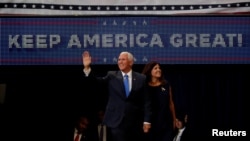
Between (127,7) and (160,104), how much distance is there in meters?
1.43

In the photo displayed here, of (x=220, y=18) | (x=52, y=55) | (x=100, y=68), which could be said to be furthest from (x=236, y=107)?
(x=52, y=55)

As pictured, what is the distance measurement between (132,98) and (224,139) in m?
2.08

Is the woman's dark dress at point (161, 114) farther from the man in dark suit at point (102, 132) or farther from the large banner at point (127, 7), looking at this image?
the large banner at point (127, 7)

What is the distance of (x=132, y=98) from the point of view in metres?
9.17

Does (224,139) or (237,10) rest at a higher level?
(237,10)

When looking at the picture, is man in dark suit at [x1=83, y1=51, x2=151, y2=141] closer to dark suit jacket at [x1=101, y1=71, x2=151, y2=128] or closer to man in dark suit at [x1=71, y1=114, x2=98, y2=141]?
dark suit jacket at [x1=101, y1=71, x2=151, y2=128]

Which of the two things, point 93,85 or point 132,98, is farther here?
point 93,85

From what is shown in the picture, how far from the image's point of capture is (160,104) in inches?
386

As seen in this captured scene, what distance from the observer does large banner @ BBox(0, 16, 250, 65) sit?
10203 millimetres

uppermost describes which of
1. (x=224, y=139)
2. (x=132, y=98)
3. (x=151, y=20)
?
(x=151, y=20)

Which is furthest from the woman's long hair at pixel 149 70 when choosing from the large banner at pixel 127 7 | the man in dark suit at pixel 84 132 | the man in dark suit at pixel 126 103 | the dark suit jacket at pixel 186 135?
the man in dark suit at pixel 84 132

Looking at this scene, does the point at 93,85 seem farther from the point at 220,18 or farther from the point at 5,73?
the point at 220,18

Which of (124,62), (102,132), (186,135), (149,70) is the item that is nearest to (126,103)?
(124,62)

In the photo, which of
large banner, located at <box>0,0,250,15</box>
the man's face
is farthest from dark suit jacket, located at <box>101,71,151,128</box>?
large banner, located at <box>0,0,250,15</box>
